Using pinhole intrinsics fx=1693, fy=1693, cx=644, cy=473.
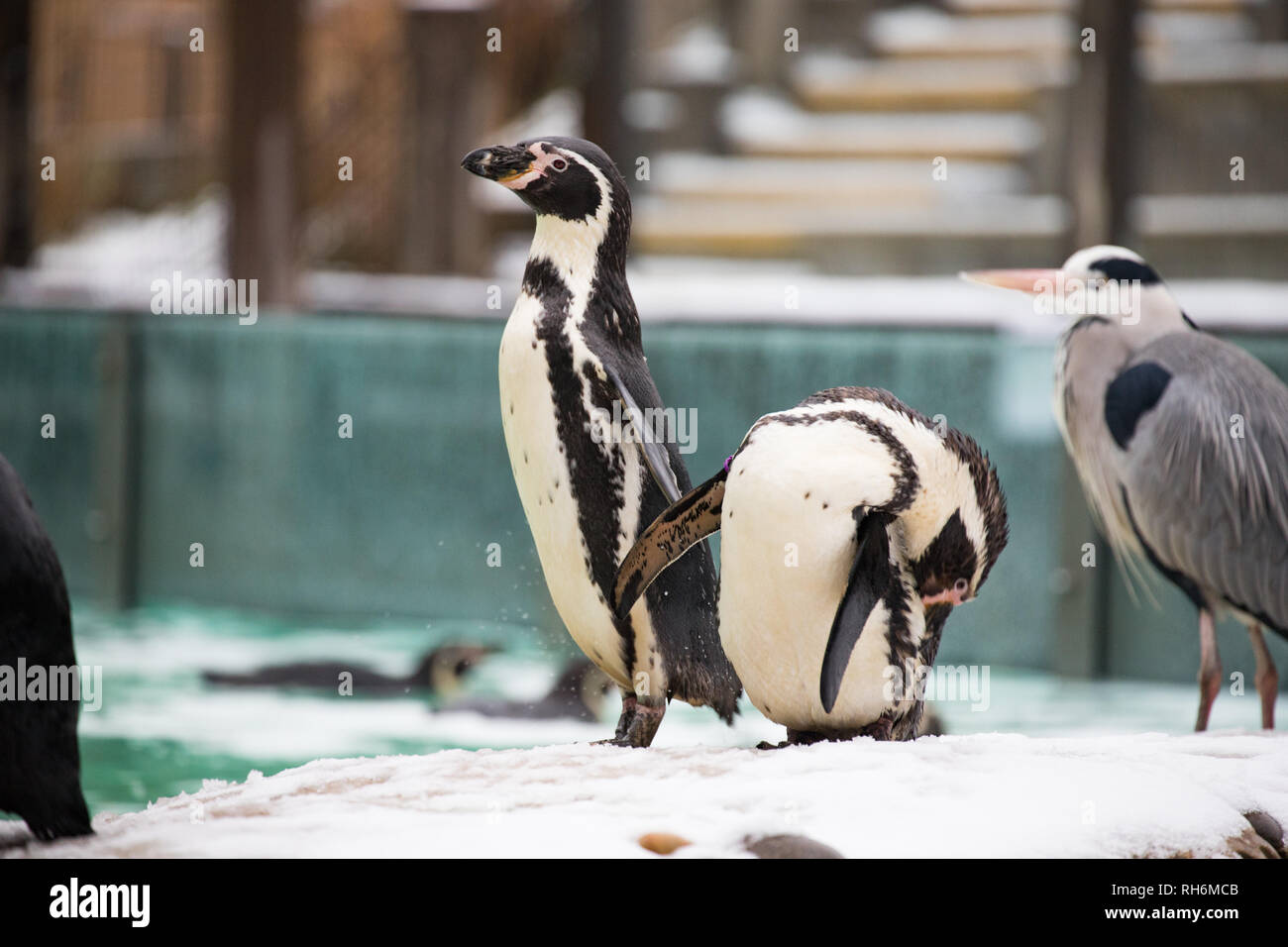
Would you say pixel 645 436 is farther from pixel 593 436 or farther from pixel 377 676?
pixel 377 676

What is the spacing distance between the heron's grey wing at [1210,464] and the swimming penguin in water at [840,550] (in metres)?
Answer: 1.26

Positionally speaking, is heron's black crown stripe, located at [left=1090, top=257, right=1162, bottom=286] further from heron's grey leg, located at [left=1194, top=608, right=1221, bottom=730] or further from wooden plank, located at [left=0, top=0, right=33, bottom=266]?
wooden plank, located at [left=0, top=0, right=33, bottom=266]

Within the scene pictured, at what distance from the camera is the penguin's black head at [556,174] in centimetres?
299

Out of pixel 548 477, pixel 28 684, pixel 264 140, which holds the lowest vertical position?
pixel 28 684

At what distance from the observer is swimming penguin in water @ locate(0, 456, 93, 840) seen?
227cm

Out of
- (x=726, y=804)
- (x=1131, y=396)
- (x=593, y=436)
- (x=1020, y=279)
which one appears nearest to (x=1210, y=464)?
(x=1131, y=396)

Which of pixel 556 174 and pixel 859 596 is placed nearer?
pixel 859 596

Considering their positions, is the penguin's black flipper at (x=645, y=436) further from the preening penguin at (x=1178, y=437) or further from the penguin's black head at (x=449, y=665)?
the penguin's black head at (x=449, y=665)

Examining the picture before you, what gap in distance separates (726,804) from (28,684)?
968mm

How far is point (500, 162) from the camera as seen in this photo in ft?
9.78

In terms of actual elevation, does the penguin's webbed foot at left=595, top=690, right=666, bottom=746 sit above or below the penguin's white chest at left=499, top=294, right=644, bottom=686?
below

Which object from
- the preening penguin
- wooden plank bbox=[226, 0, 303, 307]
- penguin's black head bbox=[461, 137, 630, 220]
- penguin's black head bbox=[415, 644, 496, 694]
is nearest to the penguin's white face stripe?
penguin's black head bbox=[461, 137, 630, 220]

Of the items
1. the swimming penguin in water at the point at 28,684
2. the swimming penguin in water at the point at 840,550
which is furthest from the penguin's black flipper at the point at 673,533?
the swimming penguin in water at the point at 28,684
